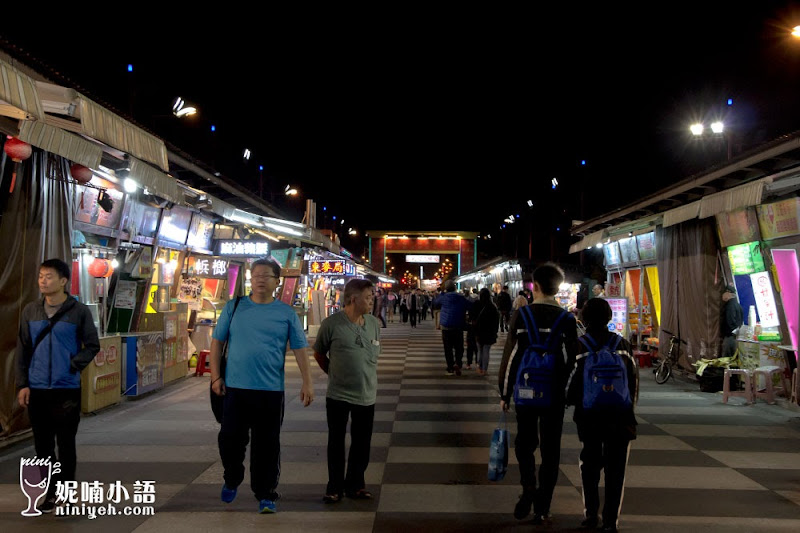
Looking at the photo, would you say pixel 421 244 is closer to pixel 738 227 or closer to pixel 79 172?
pixel 738 227

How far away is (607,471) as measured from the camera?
4.62 m

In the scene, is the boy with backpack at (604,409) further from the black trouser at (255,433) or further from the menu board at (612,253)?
the menu board at (612,253)

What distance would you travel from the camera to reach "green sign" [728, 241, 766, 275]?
36.2ft

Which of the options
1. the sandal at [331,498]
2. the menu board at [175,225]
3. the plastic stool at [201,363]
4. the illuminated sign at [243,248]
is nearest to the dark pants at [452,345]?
the illuminated sign at [243,248]

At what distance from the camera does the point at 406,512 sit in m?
4.99

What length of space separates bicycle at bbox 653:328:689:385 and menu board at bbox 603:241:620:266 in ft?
16.4

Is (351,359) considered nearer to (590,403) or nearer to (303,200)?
(590,403)

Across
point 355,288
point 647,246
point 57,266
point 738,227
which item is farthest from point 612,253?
point 57,266

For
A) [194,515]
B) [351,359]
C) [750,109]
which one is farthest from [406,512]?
[750,109]

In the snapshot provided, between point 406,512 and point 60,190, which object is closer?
point 406,512

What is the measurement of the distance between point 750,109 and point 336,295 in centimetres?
2273

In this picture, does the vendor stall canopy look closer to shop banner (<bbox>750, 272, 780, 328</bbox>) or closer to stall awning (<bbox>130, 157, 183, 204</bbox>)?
shop banner (<bbox>750, 272, 780, 328</bbox>)

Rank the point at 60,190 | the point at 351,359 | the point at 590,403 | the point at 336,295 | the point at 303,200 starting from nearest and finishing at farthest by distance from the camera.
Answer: the point at 590,403, the point at 351,359, the point at 60,190, the point at 336,295, the point at 303,200

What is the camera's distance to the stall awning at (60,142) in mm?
6148
